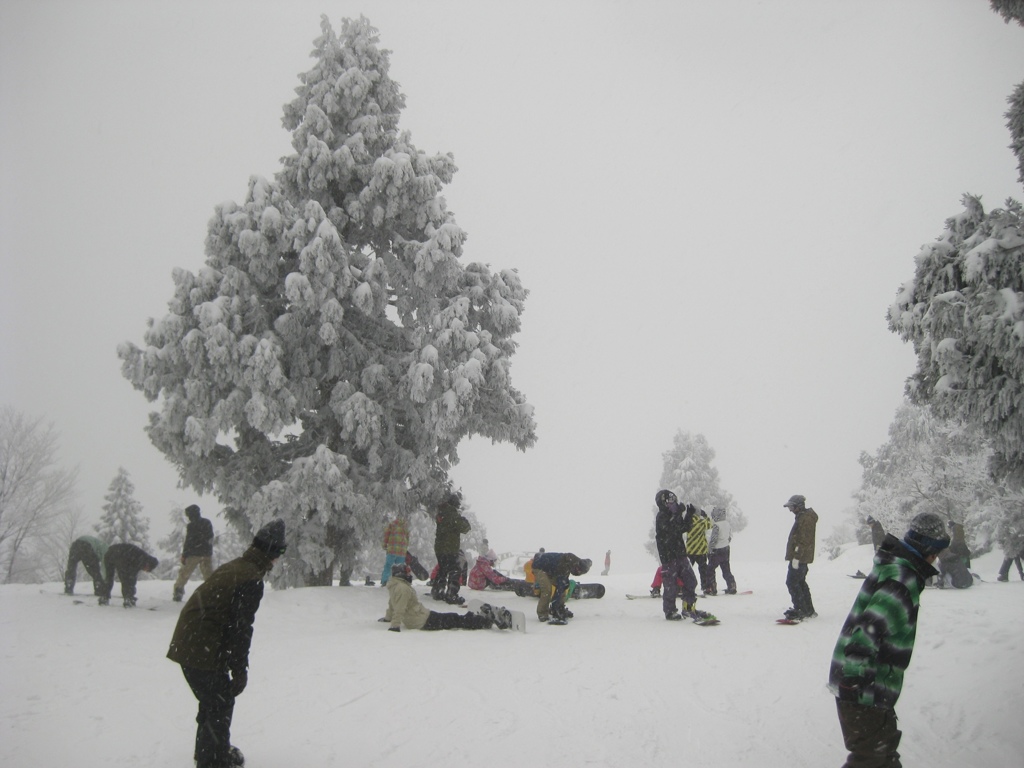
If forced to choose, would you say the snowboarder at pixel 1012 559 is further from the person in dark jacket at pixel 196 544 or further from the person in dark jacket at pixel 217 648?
the person in dark jacket at pixel 196 544

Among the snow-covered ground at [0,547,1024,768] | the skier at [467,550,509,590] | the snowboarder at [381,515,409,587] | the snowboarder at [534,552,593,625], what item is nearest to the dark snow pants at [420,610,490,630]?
the snow-covered ground at [0,547,1024,768]

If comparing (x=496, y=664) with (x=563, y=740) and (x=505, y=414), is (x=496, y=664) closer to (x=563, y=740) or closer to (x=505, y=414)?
(x=563, y=740)

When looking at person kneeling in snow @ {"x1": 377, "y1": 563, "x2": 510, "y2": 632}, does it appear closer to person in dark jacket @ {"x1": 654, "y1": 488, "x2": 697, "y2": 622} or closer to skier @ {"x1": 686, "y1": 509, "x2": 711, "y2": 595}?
person in dark jacket @ {"x1": 654, "y1": 488, "x2": 697, "y2": 622}

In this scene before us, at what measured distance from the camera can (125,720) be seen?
18.8 ft

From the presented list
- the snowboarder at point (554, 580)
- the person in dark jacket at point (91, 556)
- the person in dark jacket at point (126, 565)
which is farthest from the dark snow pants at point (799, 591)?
the person in dark jacket at point (91, 556)

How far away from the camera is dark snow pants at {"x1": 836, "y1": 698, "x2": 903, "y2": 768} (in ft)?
12.3

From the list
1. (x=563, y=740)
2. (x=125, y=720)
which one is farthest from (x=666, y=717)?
(x=125, y=720)

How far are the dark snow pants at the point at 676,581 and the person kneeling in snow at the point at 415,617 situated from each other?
3015 mm

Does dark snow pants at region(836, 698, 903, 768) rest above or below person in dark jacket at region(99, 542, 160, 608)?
above

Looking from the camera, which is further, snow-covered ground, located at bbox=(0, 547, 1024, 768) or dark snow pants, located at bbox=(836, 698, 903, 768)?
snow-covered ground, located at bbox=(0, 547, 1024, 768)

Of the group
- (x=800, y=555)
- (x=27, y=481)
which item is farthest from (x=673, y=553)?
(x=27, y=481)

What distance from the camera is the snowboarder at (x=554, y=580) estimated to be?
35.9 feet

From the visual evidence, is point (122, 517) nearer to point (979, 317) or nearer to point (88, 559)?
point (88, 559)

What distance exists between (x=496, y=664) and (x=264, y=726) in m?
3.07
